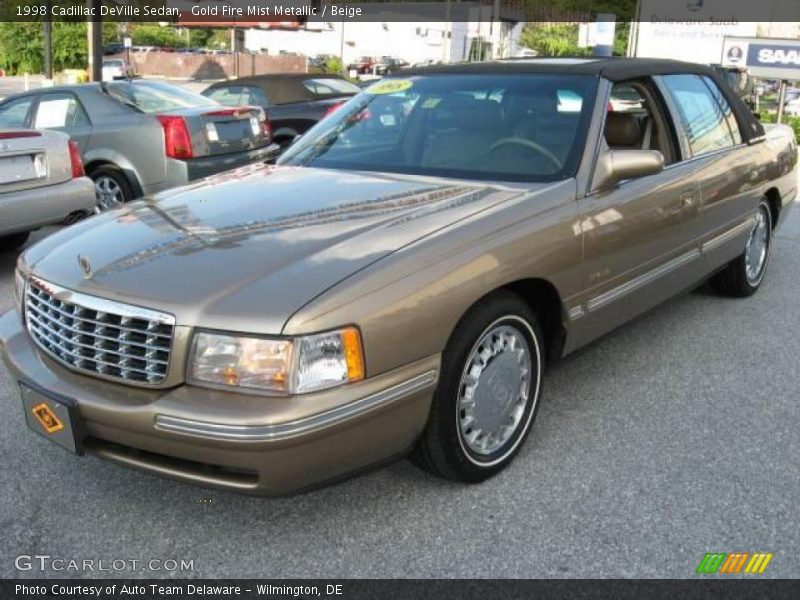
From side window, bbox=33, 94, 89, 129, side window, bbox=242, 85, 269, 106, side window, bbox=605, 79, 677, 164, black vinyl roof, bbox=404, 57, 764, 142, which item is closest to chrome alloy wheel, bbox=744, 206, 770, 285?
black vinyl roof, bbox=404, 57, 764, 142

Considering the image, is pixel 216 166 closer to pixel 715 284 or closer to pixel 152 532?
pixel 715 284

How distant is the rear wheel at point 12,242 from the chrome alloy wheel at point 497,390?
4.74 metres

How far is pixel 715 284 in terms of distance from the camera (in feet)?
18.2

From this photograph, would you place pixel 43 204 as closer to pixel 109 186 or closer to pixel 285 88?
pixel 109 186

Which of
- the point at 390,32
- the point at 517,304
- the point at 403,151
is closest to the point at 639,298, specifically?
the point at 517,304

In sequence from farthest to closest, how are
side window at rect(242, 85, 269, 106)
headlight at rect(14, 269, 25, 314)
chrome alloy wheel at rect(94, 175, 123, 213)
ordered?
1. side window at rect(242, 85, 269, 106)
2. chrome alloy wheel at rect(94, 175, 123, 213)
3. headlight at rect(14, 269, 25, 314)

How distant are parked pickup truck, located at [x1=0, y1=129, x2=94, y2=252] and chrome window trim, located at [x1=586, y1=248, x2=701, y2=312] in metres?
4.22

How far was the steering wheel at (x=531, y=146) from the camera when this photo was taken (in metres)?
3.49

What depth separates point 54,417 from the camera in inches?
104

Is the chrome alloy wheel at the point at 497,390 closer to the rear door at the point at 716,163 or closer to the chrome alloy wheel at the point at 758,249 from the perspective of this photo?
the rear door at the point at 716,163

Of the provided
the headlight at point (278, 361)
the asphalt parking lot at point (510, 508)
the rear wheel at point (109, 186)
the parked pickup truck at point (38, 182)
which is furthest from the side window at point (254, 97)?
the headlight at point (278, 361)

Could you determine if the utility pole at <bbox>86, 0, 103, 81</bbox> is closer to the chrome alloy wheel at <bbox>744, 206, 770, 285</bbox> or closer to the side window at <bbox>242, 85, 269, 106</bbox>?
the side window at <bbox>242, 85, 269, 106</bbox>

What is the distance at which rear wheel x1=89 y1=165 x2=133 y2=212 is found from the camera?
7.92m

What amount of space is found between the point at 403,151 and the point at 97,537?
6.95 ft
